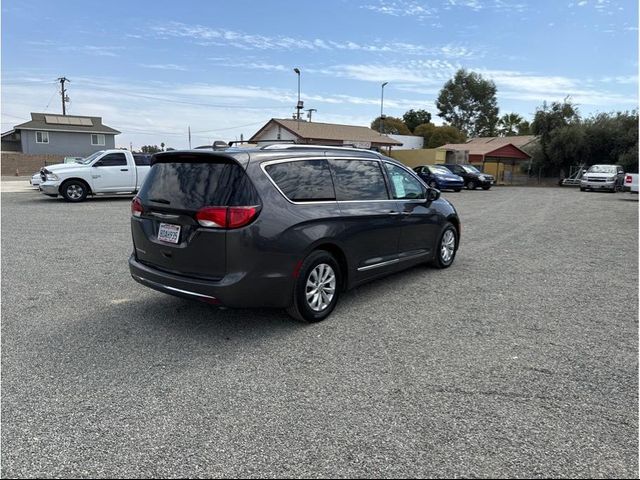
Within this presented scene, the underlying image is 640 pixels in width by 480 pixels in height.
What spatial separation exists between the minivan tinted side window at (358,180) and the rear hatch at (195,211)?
127 cm

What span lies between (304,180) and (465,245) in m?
5.32

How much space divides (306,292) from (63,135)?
169 feet

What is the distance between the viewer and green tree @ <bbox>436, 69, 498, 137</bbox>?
82.2m

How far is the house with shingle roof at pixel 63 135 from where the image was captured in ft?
155

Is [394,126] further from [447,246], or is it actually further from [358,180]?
[358,180]

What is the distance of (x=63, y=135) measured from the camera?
47.9 metres

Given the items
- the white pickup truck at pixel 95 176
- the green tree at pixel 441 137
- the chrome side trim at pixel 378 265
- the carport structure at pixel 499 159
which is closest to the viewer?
the chrome side trim at pixel 378 265

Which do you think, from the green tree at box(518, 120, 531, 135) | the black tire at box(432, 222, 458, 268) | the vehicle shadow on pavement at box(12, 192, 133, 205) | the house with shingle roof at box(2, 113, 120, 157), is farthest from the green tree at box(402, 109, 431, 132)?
the black tire at box(432, 222, 458, 268)

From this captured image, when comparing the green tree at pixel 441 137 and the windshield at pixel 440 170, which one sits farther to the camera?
the green tree at pixel 441 137

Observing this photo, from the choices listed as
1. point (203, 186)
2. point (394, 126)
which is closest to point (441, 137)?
point (394, 126)

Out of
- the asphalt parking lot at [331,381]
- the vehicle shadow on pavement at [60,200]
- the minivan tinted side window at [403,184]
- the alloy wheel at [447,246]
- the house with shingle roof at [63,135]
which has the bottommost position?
the asphalt parking lot at [331,381]

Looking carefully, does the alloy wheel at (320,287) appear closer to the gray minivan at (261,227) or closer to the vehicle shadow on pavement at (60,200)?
the gray minivan at (261,227)

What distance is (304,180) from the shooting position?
4660mm

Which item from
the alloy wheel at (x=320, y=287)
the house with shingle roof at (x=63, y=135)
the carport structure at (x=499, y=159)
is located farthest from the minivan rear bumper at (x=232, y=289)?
the house with shingle roof at (x=63, y=135)
